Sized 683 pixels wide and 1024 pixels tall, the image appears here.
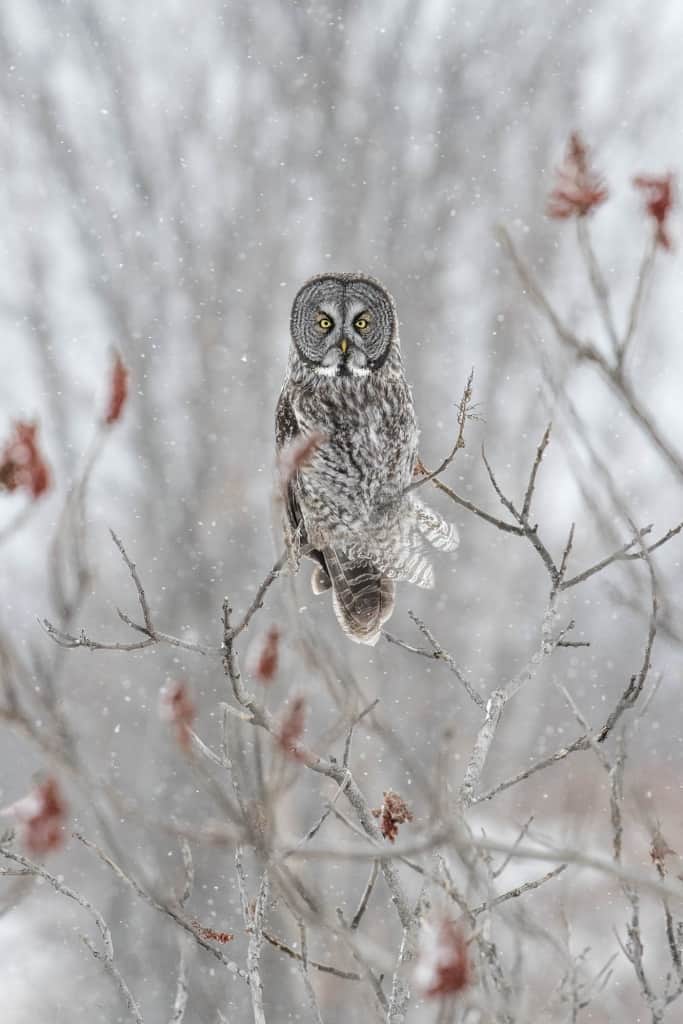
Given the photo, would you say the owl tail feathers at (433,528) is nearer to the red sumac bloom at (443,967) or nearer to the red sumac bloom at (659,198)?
the red sumac bloom at (659,198)

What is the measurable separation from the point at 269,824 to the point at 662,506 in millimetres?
7281

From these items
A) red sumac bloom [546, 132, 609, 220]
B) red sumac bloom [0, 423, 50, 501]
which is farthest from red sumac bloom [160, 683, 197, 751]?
red sumac bloom [546, 132, 609, 220]

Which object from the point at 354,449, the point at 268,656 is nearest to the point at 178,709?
the point at 268,656

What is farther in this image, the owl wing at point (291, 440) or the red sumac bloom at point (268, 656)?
the owl wing at point (291, 440)

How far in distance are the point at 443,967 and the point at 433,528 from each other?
2.46 m

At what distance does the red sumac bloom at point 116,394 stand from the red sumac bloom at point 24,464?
7 cm

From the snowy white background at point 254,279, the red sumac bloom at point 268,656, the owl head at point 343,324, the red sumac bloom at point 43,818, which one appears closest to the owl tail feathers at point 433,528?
the owl head at point 343,324

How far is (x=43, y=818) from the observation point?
0.94 meters

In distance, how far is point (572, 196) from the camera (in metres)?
1.09

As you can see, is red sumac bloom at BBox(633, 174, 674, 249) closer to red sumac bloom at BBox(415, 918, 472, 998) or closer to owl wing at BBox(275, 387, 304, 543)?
red sumac bloom at BBox(415, 918, 472, 998)

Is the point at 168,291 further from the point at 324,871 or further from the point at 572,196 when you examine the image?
the point at 572,196

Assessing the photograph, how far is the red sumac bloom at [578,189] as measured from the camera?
108cm

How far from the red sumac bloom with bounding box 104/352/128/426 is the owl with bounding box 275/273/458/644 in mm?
1927

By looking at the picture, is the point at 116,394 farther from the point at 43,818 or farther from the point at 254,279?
the point at 254,279
